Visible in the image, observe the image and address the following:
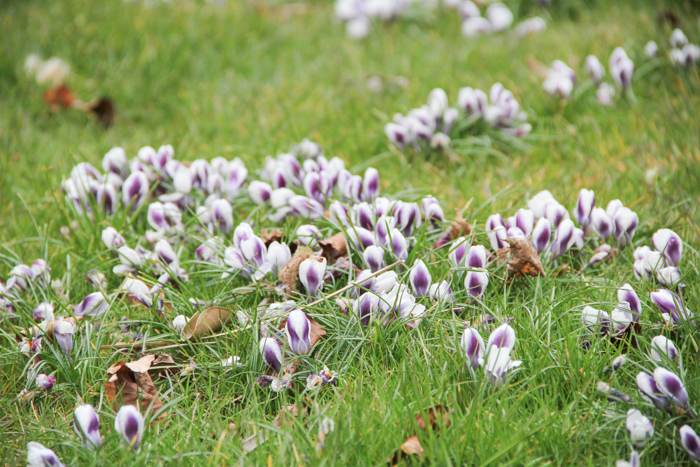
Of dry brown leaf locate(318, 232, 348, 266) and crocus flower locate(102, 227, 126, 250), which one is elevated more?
crocus flower locate(102, 227, 126, 250)

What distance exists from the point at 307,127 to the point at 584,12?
350cm

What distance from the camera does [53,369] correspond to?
2.15m

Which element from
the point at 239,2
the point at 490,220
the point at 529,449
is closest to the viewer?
the point at 529,449

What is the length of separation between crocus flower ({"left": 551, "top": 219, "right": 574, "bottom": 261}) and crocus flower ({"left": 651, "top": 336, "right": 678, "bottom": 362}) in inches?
25.0

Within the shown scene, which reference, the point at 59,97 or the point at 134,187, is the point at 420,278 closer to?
the point at 134,187

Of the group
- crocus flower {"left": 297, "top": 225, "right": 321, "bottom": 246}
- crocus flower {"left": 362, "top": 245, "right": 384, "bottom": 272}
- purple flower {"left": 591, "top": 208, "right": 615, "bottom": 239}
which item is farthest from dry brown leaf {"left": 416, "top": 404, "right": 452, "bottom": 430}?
purple flower {"left": 591, "top": 208, "right": 615, "bottom": 239}

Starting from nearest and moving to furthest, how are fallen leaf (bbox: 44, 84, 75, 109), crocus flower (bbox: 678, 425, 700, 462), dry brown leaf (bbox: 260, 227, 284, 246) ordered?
crocus flower (bbox: 678, 425, 700, 462) < dry brown leaf (bbox: 260, 227, 284, 246) < fallen leaf (bbox: 44, 84, 75, 109)

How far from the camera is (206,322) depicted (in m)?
2.18

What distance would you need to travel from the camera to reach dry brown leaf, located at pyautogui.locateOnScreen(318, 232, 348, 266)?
8.11 ft

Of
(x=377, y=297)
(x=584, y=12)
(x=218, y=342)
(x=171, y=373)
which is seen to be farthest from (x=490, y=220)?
(x=584, y=12)

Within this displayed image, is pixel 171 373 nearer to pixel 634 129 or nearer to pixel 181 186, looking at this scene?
pixel 181 186

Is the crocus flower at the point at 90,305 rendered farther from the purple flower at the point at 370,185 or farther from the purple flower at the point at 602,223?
the purple flower at the point at 602,223

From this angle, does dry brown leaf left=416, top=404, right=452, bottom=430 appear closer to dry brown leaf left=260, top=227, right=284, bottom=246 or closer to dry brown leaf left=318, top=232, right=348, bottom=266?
dry brown leaf left=318, top=232, right=348, bottom=266

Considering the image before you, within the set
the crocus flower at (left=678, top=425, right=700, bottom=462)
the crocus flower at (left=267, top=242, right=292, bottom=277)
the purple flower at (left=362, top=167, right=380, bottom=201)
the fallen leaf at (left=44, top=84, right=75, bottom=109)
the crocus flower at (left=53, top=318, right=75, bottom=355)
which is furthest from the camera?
the fallen leaf at (left=44, top=84, right=75, bottom=109)
